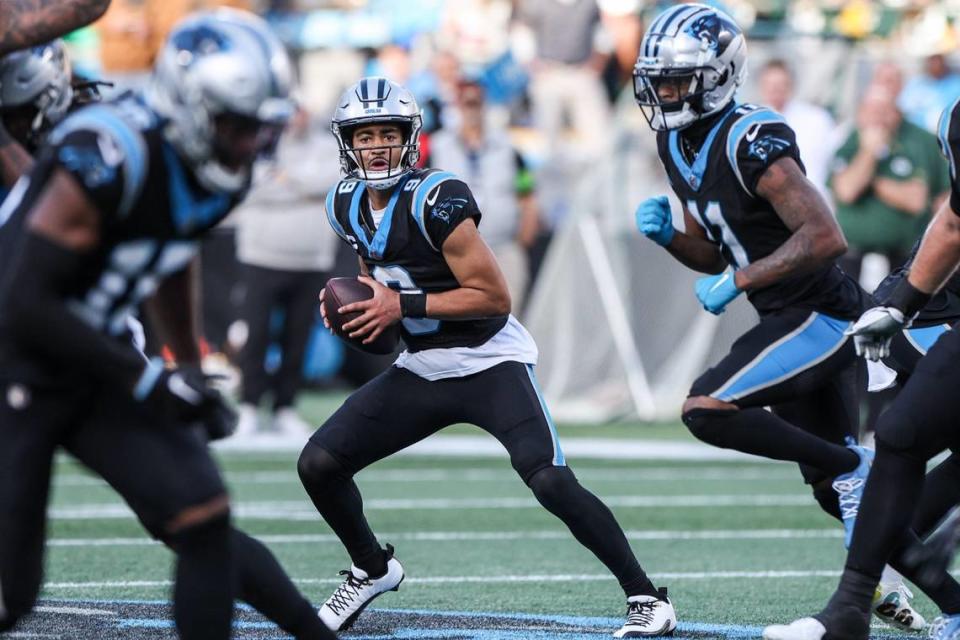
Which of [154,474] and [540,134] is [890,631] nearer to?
[154,474]

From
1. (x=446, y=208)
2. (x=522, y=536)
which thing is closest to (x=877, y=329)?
(x=446, y=208)

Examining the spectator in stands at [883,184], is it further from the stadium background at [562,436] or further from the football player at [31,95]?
the football player at [31,95]

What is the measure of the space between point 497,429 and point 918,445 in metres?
1.31

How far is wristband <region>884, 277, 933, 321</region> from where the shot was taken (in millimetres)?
4539

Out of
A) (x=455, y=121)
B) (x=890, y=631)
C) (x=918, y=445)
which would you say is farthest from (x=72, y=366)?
(x=455, y=121)

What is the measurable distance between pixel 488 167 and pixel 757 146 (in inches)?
217

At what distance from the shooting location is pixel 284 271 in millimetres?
10633

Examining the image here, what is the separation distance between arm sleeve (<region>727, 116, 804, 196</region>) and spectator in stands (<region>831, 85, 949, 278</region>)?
4.86 metres

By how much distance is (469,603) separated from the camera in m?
5.50

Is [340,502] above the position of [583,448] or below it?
above

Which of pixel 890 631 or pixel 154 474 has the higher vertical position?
pixel 154 474

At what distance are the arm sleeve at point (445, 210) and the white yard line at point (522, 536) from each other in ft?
7.26

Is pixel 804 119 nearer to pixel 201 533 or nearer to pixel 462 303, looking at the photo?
pixel 462 303

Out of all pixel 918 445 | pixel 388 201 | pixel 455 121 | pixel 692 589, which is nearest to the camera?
pixel 918 445
